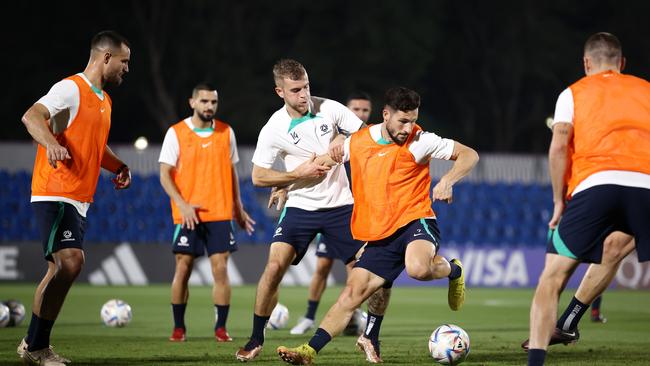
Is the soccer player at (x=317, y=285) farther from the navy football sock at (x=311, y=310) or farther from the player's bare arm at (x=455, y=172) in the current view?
the player's bare arm at (x=455, y=172)

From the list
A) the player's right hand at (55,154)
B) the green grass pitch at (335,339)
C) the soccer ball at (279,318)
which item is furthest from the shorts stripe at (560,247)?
the soccer ball at (279,318)

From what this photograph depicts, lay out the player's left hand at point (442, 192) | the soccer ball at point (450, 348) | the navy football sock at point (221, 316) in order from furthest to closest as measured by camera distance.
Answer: the navy football sock at point (221, 316)
the soccer ball at point (450, 348)
the player's left hand at point (442, 192)

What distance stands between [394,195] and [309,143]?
50.1 inches

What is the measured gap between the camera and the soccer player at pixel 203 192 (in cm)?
1119

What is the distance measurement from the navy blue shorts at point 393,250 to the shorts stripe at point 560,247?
5.67 ft

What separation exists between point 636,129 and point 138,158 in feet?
70.9

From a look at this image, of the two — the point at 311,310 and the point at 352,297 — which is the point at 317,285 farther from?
the point at 352,297

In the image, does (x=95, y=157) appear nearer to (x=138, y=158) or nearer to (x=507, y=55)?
(x=138, y=158)

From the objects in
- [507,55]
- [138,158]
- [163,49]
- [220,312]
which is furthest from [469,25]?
[220,312]

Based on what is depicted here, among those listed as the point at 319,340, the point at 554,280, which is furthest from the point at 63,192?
the point at 554,280

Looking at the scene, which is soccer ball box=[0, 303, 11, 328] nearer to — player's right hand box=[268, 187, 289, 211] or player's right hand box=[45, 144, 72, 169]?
player's right hand box=[268, 187, 289, 211]

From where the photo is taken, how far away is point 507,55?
4606 centimetres

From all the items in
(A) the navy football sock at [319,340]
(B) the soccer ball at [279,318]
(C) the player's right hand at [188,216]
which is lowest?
(B) the soccer ball at [279,318]

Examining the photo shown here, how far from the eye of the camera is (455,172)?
837 cm
